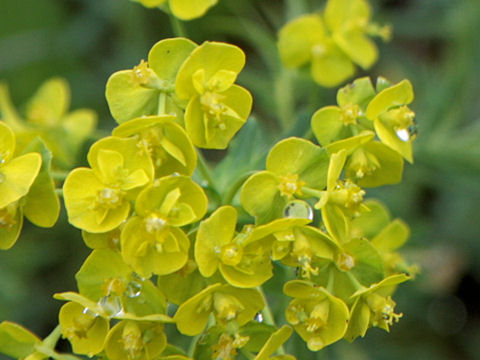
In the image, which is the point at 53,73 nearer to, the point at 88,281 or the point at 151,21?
the point at 151,21

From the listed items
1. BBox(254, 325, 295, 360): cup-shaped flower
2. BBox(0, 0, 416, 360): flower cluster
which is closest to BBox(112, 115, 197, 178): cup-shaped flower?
BBox(0, 0, 416, 360): flower cluster

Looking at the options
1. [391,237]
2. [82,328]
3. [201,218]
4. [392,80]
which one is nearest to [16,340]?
[82,328]

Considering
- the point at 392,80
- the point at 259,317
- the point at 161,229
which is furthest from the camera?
the point at 392,80

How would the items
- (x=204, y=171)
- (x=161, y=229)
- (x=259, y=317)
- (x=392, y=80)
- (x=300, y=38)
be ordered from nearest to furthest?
(x=161, y=229)
(x=259, y=317)
(x=204, y=171)
(x=300, y=38)
(x=392, y=80)

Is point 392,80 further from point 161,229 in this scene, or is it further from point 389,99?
point 161,229

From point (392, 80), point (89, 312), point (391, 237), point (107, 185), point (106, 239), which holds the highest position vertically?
point (107, 185)

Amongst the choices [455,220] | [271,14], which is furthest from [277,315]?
[271,14]

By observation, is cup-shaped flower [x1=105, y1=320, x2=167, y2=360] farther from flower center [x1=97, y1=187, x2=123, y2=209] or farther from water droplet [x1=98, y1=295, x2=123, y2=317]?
flower center [x1=97, y1=187, x2=123, y2=209]
